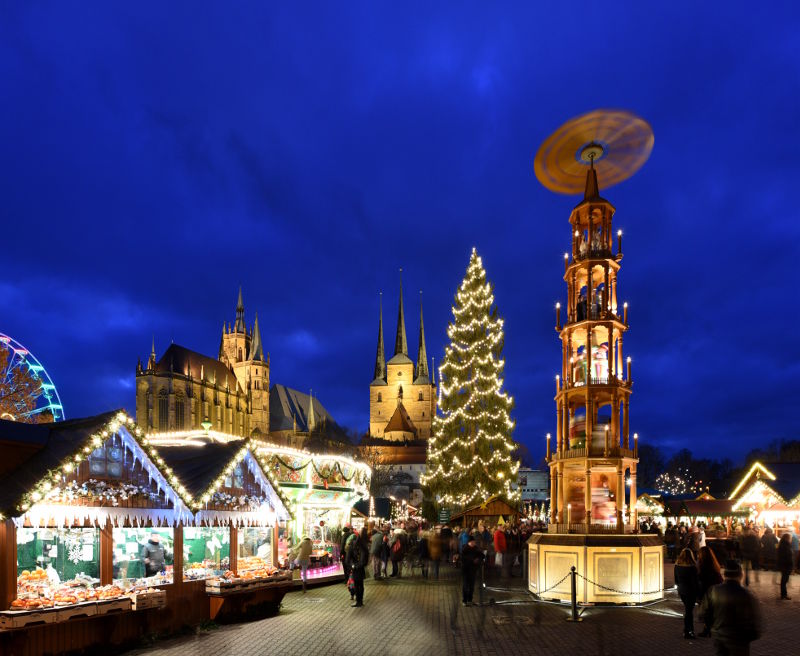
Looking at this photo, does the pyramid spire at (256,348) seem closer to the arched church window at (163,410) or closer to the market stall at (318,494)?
the arched church window at (163,410)

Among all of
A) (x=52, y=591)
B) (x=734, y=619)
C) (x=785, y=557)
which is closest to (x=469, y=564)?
(x=785, y=557)

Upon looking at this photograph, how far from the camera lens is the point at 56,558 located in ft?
37.4

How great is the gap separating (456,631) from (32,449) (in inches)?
291

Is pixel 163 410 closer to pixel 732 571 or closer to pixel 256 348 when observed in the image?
pixel 256 348

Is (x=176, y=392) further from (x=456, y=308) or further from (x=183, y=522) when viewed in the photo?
(x=183, y=522)

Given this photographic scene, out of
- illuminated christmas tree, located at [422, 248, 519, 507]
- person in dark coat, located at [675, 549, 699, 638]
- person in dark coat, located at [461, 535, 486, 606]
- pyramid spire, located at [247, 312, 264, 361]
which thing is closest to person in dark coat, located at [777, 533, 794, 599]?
person in dark coat, located at [675, 549, 699, 638]

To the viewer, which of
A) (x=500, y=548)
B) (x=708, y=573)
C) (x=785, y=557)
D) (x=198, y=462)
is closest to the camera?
(x=708, y=573)

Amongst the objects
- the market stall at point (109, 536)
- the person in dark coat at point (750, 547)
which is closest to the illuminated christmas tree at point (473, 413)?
the person in dark coat at point (750, 547)

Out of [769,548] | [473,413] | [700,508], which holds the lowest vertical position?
[700,508]

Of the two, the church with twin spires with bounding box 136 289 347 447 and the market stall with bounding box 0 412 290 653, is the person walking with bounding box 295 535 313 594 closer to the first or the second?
the market stall with bounding box 0 412 290 653

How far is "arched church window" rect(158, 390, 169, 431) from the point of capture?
9819 cm

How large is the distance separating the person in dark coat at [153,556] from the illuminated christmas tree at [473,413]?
70.1 ft

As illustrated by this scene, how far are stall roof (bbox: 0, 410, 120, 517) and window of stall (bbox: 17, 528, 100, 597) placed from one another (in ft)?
2.18

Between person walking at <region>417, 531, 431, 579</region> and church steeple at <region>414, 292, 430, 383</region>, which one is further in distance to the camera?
church steeple at <region>414, 292, 430, 383</region>
